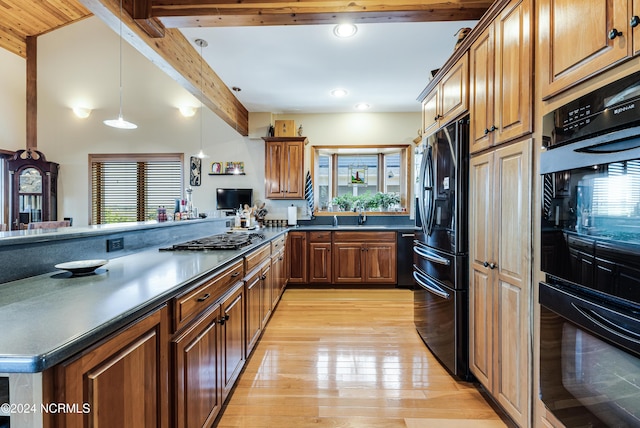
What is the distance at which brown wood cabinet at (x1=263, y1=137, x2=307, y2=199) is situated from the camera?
178 inches

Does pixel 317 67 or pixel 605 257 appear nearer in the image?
pixel 605 257

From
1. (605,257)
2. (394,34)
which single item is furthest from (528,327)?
(394,34)

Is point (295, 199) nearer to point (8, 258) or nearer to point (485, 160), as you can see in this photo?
point (485, 160)

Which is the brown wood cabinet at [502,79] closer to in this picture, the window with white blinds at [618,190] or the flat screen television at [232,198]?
the window with white blinds at [618,190]

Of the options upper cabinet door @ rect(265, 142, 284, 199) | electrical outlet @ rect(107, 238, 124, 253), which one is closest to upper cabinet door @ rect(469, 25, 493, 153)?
electrical outlet @ rect(107, 238, 124, 253)

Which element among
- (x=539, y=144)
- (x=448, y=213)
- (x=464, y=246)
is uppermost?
(x=539, y=144)

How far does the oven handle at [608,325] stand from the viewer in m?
0.87

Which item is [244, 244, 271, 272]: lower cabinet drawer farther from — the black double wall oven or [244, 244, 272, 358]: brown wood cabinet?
the black double wall oven

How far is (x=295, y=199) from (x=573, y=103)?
3.96 meters

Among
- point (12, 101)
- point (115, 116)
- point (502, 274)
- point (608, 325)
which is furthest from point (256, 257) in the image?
point (12, 101)

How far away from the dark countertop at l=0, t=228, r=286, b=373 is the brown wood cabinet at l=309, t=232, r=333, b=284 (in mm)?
2609

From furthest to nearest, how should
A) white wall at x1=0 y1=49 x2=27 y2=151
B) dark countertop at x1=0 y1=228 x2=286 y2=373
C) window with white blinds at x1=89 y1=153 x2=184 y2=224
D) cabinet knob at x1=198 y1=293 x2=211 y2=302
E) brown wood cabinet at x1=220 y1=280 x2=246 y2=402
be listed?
window with white blinds at x1=89 y1=153 x2=184 y2=224, white wall at x1=0 y1=49 x2=27 y2=151, brown wood cabinet at x1=220 y1=280 x2=246 y2=402, cabinet knob at x1=198 y1=293 x2=211 y2=302, dark countertop at x1=0 y1=228 x2=286 y2=373

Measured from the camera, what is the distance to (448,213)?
2057 millimetres

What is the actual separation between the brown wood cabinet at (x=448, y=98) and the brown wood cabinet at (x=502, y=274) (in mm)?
469
